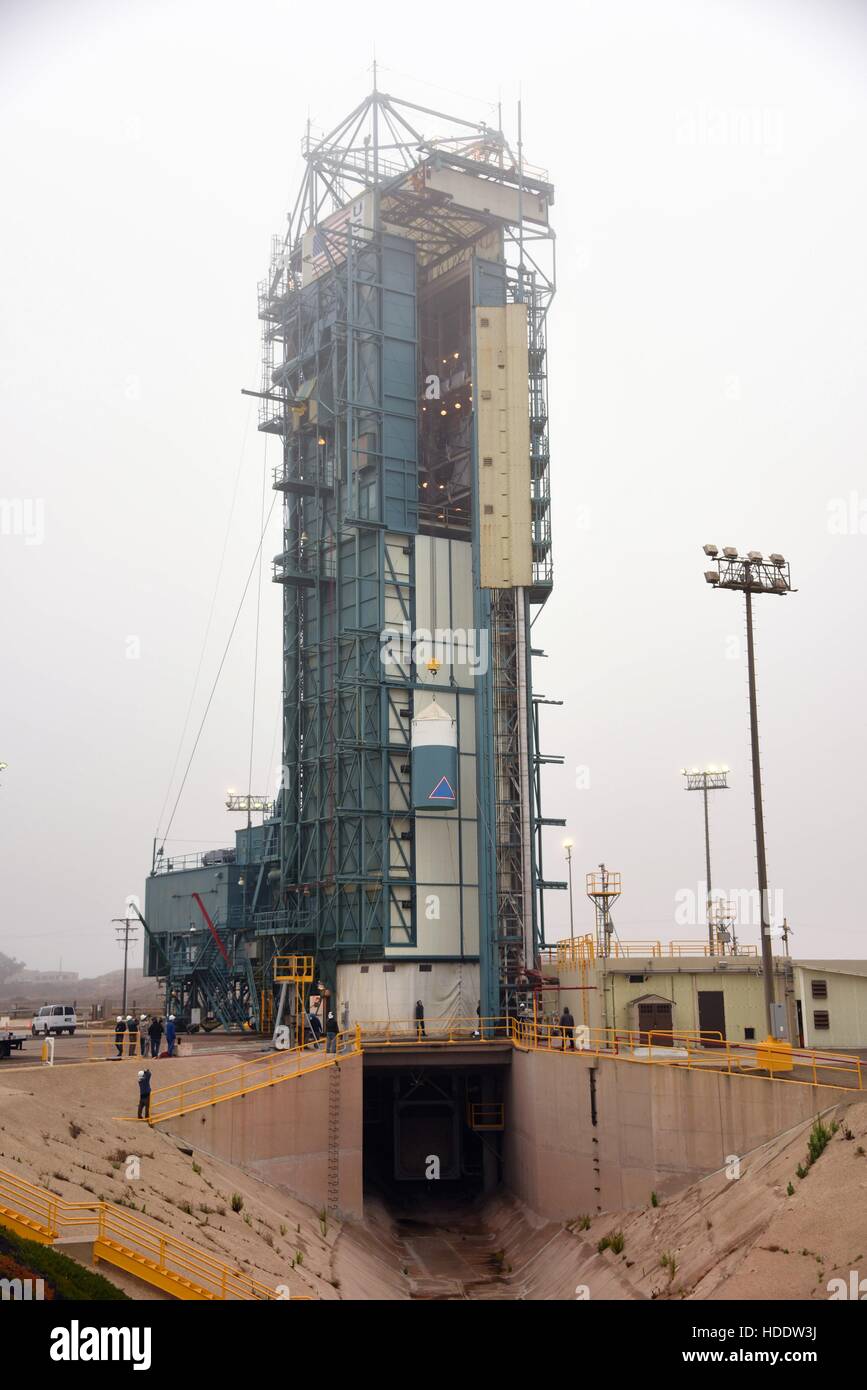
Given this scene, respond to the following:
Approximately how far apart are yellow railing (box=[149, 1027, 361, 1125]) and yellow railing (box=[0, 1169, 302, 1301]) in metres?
9.23

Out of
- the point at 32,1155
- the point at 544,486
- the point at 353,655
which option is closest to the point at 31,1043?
the point at 353,655

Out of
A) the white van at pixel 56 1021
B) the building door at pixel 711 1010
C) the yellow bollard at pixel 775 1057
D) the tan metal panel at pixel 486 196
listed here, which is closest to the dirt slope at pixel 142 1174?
the yellow bollard at pixel 775 1057

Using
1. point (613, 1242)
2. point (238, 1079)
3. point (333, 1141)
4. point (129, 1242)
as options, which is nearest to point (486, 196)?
point (238, 1079)

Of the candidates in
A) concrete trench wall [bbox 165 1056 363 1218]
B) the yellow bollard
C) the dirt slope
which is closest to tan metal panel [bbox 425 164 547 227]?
concrete trench wall [bbox 165 1056 363 1218]

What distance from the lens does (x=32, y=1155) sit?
2741cm

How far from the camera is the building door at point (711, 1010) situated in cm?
4556

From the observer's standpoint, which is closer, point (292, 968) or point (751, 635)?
point (751, 635)

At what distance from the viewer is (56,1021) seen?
5834 cm

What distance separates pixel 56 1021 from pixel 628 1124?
33.2m

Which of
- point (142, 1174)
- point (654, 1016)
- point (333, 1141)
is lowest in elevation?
point (333, 1141)

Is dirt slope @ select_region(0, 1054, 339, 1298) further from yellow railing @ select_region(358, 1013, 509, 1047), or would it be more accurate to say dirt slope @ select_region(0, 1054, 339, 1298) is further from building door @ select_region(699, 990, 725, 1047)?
building door @ select_region(699, 990, 725, 1047)

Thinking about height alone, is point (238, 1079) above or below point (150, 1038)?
below

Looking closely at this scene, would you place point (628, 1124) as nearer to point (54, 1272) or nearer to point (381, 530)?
point (54, 1272)
